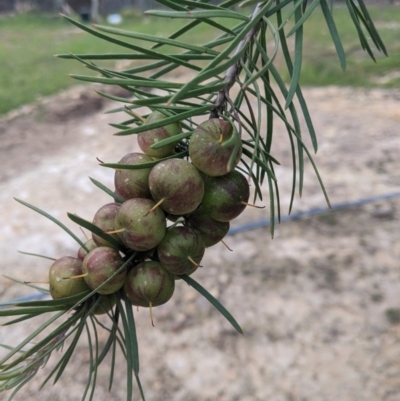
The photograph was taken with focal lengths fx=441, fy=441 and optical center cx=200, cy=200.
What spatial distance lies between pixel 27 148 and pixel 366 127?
114 centimetres

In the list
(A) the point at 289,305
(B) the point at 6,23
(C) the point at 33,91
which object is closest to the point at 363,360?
(A) the point at 289,305

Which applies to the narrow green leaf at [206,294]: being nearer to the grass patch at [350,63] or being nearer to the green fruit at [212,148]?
the green fruit at [212,148]

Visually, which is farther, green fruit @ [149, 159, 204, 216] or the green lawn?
the green lawn

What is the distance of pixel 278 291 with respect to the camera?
0.85m

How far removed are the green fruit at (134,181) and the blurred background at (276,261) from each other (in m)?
0.57

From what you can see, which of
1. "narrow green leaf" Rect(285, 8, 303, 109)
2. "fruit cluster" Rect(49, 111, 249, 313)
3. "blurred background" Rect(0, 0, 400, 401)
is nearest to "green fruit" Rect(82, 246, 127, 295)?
"fruit cluster" Rect(49, 111, 249, 313)

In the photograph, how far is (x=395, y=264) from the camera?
899 mm

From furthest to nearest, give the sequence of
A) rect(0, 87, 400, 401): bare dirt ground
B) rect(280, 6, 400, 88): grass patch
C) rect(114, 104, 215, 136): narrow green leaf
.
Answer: rect(280, 6, 400, 88): grass patch, rect(0, 87, 400, 401): bare dirt ground, rect(114, 104, 215, 136): narrow green leaf

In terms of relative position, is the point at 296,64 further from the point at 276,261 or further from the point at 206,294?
the point at 276,261

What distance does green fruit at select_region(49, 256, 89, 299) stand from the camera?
0.21 m

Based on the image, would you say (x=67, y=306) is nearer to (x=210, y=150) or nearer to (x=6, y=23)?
(x=210, y=150)

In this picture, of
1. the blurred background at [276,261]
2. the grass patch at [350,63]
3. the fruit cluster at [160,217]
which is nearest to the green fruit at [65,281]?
the fruit cluster at [160,217]

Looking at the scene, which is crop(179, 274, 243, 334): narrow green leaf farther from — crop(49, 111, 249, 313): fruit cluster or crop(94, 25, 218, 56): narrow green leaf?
crop(94, 25, 218, 56): narrow green leaf

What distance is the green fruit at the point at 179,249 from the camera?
192 mm
